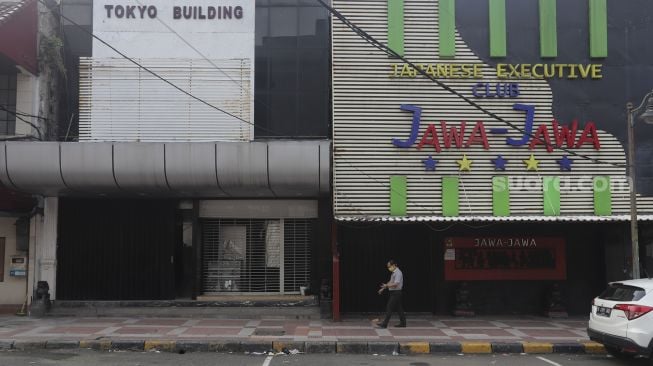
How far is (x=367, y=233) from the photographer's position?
16.0m

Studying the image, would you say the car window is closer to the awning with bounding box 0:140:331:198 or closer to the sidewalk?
the sidewalk

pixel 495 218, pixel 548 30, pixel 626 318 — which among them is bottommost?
pixel 626 318

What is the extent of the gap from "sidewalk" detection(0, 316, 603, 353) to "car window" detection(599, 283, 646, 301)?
1.81 meters

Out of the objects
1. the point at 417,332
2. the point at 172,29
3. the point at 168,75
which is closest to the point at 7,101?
the point at 168,75

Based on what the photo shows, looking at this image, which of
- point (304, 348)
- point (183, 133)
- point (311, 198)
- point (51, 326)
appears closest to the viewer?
point (304, 348)

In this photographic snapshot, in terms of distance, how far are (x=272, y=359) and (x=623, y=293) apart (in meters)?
6.27

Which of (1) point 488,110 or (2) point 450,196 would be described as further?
(1) point 488,110

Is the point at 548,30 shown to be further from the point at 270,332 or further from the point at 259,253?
the point at 270,332

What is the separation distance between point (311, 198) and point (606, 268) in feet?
26.8

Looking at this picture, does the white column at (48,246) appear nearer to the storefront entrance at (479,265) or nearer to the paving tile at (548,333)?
the storefront entrance at (479,265)

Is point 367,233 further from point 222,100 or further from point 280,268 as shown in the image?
point 222,100

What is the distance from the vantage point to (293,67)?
15828mm

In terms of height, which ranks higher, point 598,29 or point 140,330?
point 598,29

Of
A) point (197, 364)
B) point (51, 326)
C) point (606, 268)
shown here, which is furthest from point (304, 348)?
point (606, 268)
